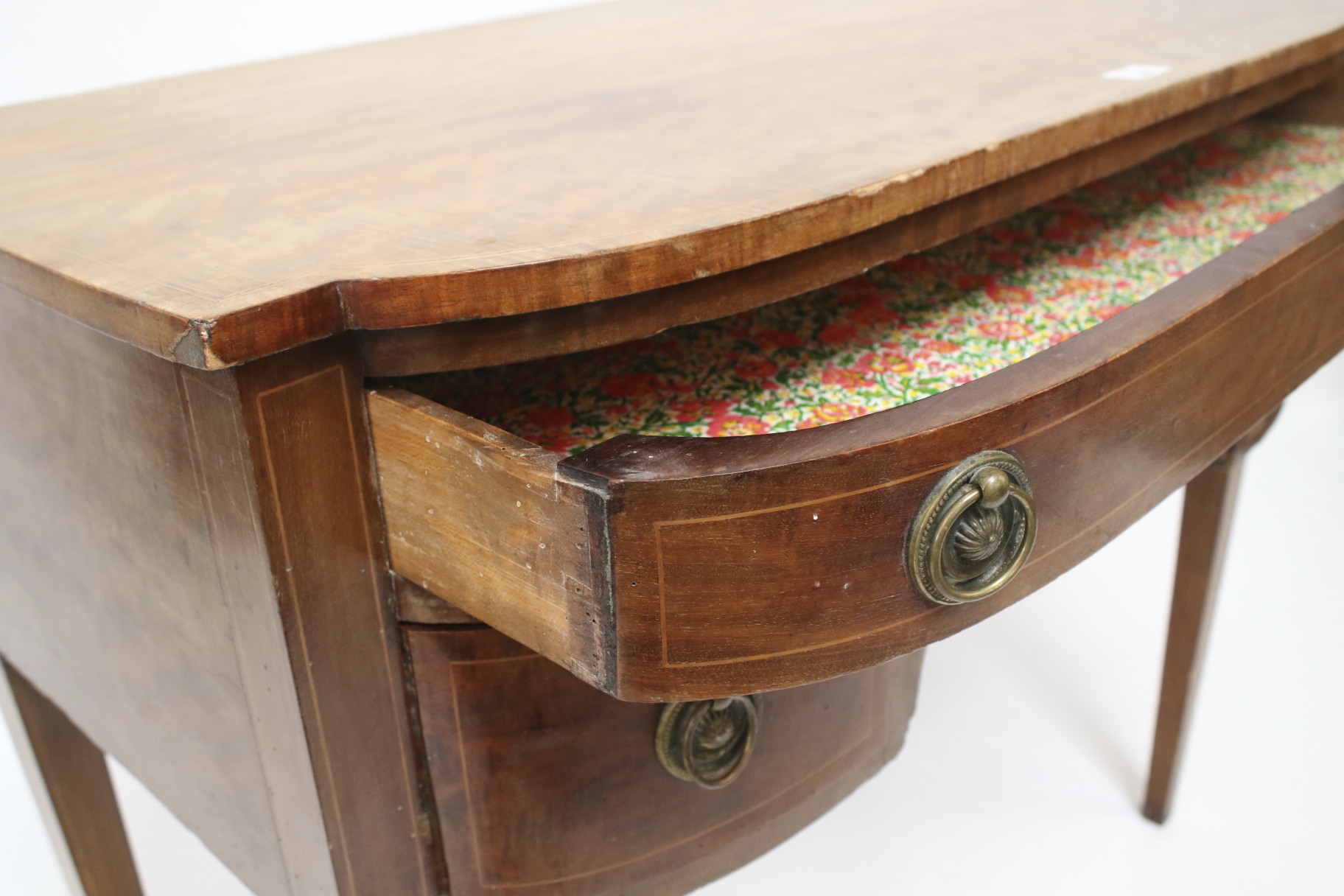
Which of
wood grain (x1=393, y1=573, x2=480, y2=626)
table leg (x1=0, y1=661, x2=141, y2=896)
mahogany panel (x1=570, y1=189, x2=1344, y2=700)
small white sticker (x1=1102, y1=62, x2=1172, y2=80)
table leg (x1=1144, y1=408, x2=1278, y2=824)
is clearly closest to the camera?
mahogany panel (x1=570, y1=189, x2=1344, y2=700)

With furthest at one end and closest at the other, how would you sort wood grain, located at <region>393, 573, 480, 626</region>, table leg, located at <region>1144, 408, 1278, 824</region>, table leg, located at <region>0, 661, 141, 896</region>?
1. table leg, located at <region>1144, 408, 1278, 824</region>
2. table leg, located at <region>0, 661, 141, 896</region>
3. wood grain, located at <region>393, 573, 480, 626</region>

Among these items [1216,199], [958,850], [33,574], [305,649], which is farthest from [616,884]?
[1216,199]

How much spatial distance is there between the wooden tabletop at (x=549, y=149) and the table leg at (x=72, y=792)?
42 cm

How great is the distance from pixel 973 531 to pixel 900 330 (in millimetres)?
271

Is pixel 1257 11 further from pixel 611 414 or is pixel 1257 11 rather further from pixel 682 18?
pixel 611 414

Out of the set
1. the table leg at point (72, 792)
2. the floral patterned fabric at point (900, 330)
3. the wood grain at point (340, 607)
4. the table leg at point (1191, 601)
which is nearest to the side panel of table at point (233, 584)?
the wood grain at point (340, 607)

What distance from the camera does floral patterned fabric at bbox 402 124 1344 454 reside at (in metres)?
0.69

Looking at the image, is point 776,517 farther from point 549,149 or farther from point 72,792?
point 72,792

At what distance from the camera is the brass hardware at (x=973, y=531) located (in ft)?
1.74

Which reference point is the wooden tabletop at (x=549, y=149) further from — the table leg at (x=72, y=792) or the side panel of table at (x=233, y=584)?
the table leg at (x=72, y=792)

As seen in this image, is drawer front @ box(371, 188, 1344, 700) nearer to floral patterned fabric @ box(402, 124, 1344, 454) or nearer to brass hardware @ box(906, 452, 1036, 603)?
brass hardware @ box(906, 452, 1036, 603)

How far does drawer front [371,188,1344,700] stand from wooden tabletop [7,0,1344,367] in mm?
77

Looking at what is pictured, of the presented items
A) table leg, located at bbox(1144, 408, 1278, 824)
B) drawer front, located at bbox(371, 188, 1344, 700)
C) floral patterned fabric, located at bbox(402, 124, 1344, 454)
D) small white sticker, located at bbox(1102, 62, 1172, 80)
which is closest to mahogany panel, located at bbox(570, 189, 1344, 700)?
drawer front, located at bbox(371, 188, 1344, 700)

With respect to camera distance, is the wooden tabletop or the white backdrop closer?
the wooden tabletop
